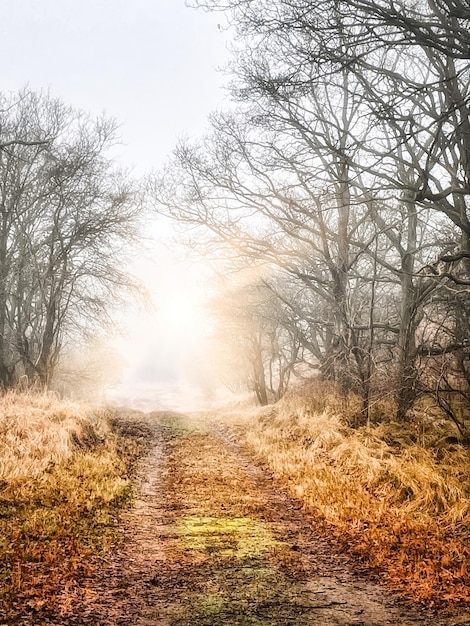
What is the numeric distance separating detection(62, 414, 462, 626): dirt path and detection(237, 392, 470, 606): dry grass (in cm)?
35

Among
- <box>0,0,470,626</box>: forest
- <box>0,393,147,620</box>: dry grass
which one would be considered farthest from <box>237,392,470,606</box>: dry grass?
<box>0,393,147,620</box>: dry grass

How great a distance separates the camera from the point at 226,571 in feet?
13.8

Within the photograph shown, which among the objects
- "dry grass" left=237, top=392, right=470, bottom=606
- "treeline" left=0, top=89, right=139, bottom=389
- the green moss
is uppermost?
"treeline" left=0, top=89, right=139, bottom=389

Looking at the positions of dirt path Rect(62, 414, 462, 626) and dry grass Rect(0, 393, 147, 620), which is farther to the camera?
dry grass Rect(0, 393, 147, 620)

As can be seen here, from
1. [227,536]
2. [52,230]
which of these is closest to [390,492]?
[227,536]

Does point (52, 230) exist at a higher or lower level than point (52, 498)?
higher

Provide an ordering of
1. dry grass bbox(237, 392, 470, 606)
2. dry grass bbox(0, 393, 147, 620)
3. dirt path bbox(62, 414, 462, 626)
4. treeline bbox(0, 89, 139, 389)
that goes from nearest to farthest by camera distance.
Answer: dirt path bbox(62, 414, 462, 626), dry grass bbox(0, 393, 147, 620), dry grass bbox(237, 392, 470, 606), treeline bbox(0, 89, 139, 389)

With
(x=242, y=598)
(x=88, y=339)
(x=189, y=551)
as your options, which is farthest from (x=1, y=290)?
(x=242, y=598)

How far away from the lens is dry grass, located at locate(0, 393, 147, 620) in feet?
12.4

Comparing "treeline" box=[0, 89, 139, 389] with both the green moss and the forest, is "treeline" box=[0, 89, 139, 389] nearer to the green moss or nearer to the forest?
the forest

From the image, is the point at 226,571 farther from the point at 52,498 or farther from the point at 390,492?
the point at 390,492

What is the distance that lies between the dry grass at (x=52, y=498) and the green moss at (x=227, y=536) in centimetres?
89

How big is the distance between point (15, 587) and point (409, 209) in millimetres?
11536

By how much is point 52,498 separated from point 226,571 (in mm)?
2802
